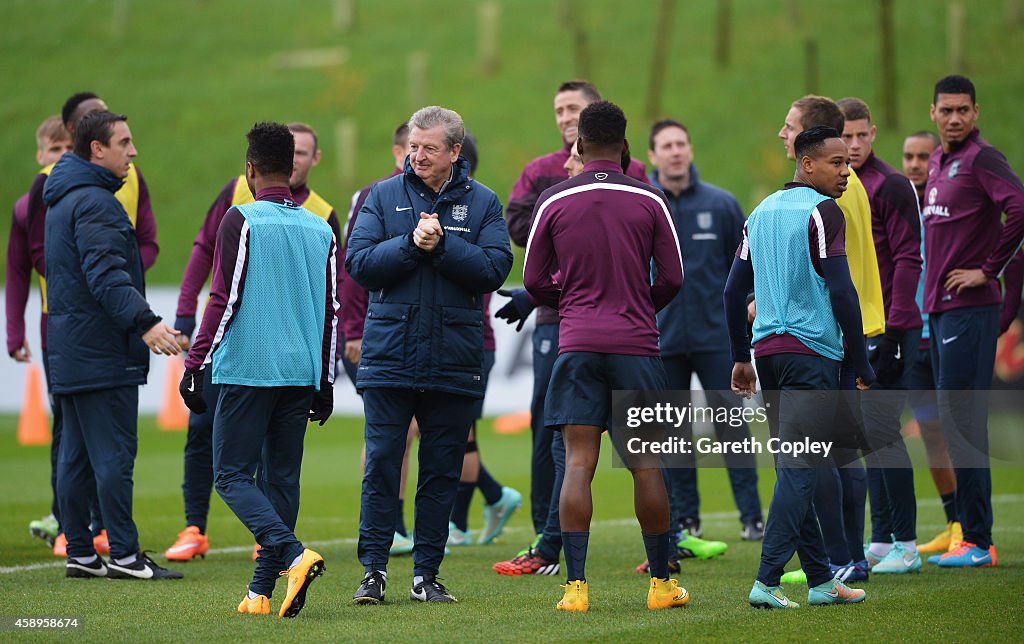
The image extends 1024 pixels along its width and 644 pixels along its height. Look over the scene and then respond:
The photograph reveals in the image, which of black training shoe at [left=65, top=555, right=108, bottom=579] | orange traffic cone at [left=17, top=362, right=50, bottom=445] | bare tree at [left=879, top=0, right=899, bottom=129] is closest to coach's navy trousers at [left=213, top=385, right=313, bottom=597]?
black training shoe at [left=65, top=555, right=108, bottom=579]

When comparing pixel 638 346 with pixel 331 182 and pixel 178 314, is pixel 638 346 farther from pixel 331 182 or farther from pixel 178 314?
pixel 331 182

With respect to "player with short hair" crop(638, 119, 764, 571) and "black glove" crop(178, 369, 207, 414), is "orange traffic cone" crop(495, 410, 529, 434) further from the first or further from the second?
"black glove" crop(178, 369, 207, 414)

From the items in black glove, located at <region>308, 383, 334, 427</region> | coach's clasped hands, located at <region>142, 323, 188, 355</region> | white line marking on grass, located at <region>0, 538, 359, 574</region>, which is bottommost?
white line marking on grass, located at <region>0, 538, 359, 574</region>

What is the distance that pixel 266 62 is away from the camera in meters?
30.8

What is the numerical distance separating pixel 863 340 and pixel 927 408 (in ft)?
9.38

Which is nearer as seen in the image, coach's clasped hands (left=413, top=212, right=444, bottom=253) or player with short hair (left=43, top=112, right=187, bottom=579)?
coach's clasped hands (left=413, top=212, right=444, bottom=253)

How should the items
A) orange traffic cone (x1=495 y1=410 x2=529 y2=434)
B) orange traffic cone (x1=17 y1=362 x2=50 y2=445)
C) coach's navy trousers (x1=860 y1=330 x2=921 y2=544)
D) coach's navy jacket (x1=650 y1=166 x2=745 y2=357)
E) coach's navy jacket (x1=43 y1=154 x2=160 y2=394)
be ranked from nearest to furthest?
coach's navy jacket (x1=43 y1=154 x2=160 y2=394)
coach's navy trousers (x1=860 y1=330 x2=921 y2=544)
coach's navy jacket (x1=650 y1=166 x2=745 y2=357)
orange traffic cone (x1=17 y1=362 x2=50 y2=445)
orange traffic cone (x1=495 y1=410 x2=529 y2=434)

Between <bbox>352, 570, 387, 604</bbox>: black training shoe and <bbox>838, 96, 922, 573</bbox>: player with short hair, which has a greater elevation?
<bbox>838, 96, 922, 573</bbox>: player with short hair

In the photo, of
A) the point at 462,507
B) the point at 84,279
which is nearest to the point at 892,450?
the point at 462,507

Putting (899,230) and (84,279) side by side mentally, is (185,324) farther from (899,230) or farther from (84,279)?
(899,230)

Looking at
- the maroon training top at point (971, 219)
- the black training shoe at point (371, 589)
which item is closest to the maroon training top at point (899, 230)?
the maroon training top at point (971, 219)

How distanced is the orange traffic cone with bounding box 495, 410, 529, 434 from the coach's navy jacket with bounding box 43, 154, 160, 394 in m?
10.2

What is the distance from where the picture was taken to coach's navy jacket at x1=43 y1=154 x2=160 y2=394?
689 centimetres

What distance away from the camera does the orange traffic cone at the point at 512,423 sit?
1712 cm
